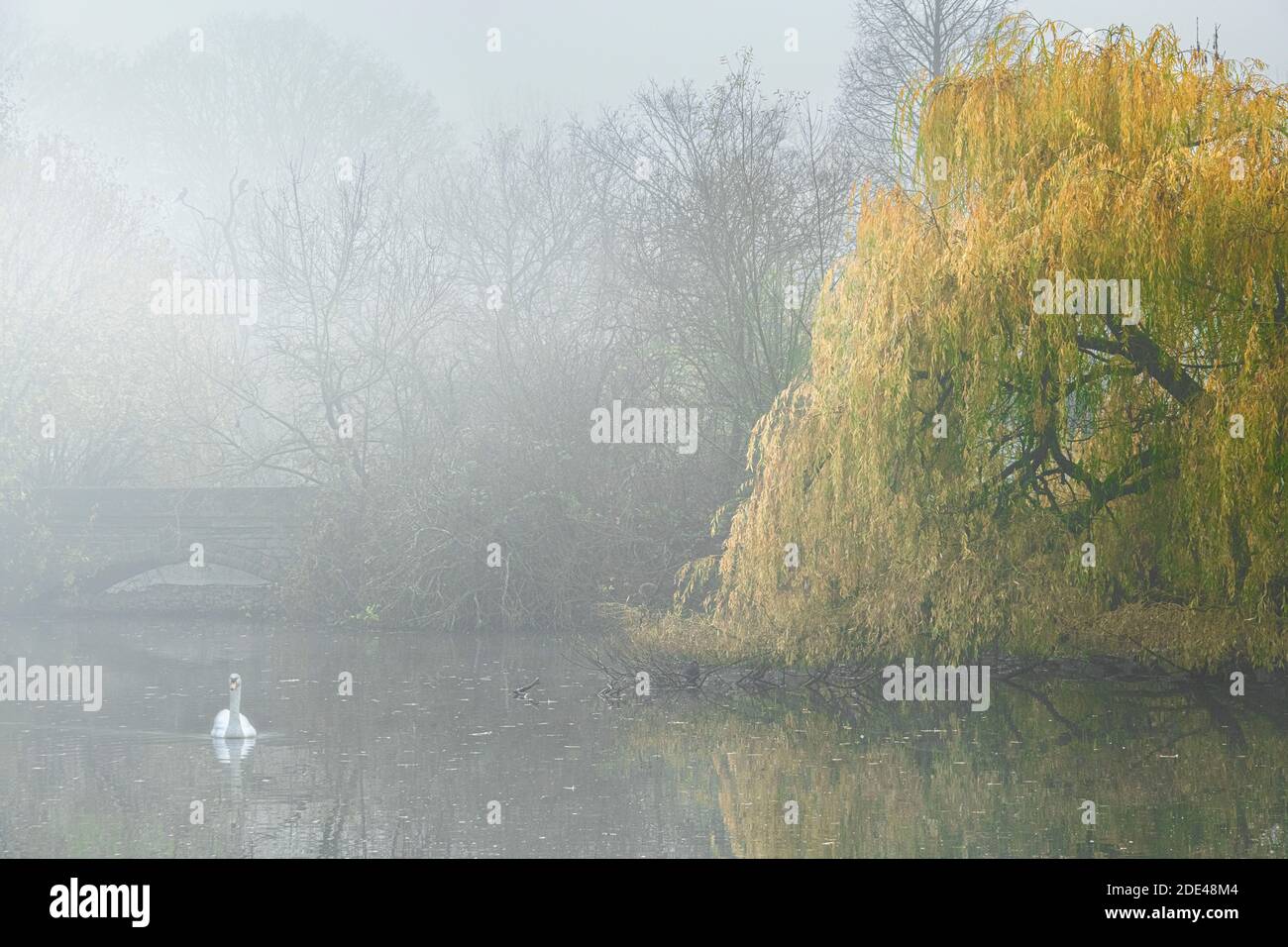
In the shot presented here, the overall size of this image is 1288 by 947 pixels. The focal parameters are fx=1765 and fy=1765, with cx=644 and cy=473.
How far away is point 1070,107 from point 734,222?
9951mm

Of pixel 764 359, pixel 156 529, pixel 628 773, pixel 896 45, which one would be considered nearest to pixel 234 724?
pixel 628 773

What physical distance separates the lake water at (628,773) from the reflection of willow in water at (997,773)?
1.4 inches

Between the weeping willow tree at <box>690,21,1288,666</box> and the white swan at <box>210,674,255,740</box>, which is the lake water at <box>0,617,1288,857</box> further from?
the weeping willow tree at <box>690,21,1288,666</box>

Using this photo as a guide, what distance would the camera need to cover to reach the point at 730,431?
26.5 m

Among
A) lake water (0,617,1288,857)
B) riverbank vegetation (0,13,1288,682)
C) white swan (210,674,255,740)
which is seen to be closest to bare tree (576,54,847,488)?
riverbank vegetation (0,13,1288,682)

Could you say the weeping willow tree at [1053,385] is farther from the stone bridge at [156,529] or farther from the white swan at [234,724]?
the stone bridge at [156,529]

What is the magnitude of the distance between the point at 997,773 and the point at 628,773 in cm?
288

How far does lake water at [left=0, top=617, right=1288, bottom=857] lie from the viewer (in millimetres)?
11383

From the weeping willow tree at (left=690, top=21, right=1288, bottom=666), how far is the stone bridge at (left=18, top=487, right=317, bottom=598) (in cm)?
1356

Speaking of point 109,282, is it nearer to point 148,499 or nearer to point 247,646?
point 148,499

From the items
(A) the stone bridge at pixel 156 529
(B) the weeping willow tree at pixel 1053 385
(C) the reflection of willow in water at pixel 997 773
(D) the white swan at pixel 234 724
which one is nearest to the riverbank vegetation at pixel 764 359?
(B) the weeping willow tree at pixel 1053 385
